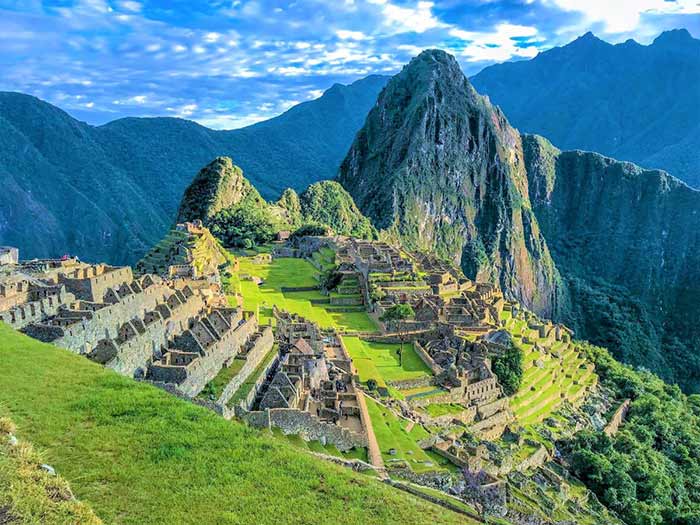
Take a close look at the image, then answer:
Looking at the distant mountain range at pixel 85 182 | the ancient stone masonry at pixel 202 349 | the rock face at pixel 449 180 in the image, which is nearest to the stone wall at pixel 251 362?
the ancient stone masonry at pixel 202 349

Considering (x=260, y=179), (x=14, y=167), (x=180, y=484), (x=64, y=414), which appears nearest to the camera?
(x=180, y=484)

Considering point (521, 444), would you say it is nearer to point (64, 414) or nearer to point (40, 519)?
point (64, 414)

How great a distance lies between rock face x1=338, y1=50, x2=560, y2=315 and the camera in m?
158

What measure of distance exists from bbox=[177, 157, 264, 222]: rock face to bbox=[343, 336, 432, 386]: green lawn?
6028 cm

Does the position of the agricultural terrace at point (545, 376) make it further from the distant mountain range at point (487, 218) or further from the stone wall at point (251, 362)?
the distant mountain range at point (487, 218)

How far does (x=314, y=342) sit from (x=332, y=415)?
9.96m

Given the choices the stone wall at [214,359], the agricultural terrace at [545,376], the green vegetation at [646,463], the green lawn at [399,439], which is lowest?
the green vegetation at [646,463]

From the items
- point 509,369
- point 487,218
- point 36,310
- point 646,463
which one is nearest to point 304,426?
point 36,310

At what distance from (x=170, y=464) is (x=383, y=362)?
86.7 ft

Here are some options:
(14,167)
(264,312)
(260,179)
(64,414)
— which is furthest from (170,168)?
(64,414)

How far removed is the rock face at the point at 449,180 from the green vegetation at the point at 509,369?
10569 cm

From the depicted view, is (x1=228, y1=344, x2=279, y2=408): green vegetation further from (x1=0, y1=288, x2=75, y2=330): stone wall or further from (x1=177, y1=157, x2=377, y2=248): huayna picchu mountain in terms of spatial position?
(x1=177, y1=157, x2=377, y2=248): huayna picchu mountain

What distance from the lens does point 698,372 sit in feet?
391

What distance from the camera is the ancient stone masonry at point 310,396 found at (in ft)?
66.0
